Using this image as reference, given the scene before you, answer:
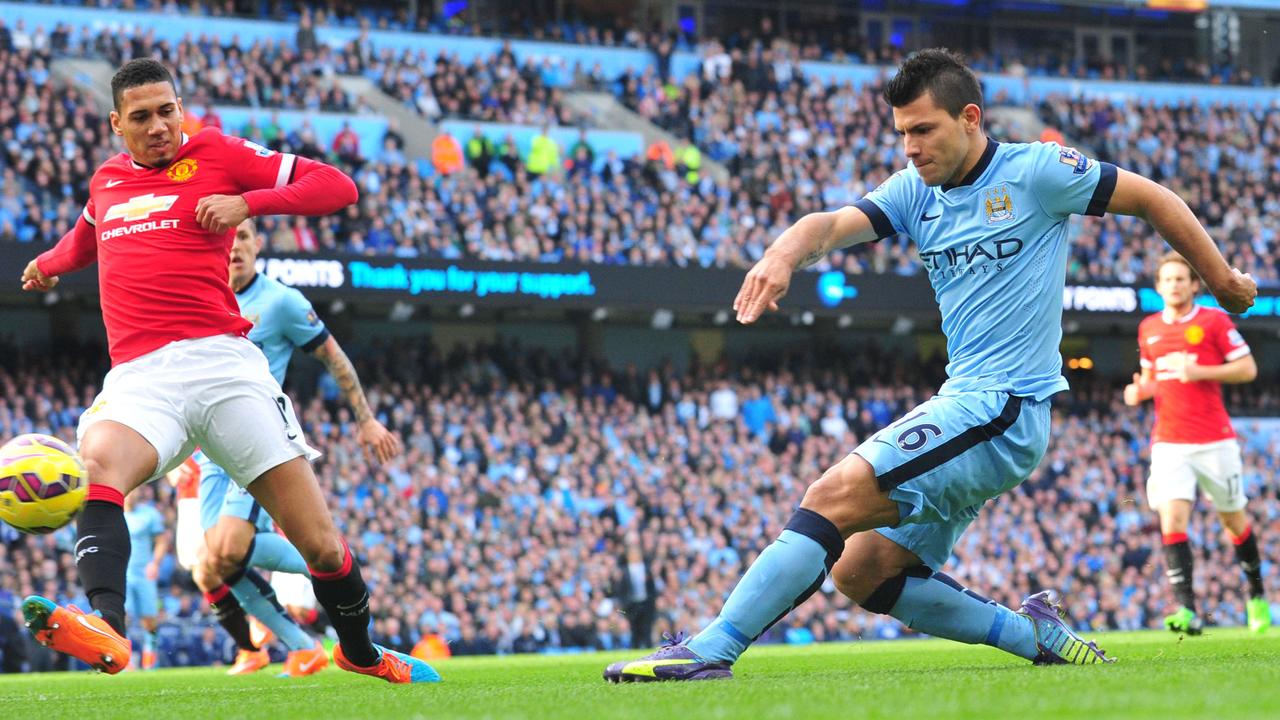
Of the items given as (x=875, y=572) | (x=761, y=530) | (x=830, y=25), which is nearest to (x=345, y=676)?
(x=875, y=572)

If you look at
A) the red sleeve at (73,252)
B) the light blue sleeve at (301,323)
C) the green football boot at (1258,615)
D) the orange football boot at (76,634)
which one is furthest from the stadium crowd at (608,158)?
the orange football boot at (76,634)

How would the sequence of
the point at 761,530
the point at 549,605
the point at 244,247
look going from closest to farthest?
1. the point at 244,247
2. the point at 549,605
3. the point at 761,530

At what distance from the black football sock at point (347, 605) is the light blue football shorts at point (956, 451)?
7.54 ft

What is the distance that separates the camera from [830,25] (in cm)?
3569

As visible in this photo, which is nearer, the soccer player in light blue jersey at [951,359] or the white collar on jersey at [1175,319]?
the soccer player in light blue jersey at [951,359]

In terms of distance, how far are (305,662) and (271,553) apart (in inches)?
27.5

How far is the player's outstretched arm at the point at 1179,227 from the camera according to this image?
5.58 meters

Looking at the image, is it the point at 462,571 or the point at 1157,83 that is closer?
the point at 462,571

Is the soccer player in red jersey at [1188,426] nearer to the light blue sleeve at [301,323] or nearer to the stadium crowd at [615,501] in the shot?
the light blue sleeve at [301,323]

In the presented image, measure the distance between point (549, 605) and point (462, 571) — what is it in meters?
1.17

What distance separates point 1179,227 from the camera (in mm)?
5582

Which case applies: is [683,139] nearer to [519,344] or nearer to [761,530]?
[519,344]

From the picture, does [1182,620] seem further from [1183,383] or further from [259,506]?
[259,506]

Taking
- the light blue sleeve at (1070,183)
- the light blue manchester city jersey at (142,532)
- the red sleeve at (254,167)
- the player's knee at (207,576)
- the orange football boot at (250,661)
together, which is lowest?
the light blue manchester city jersey at (142,532)
